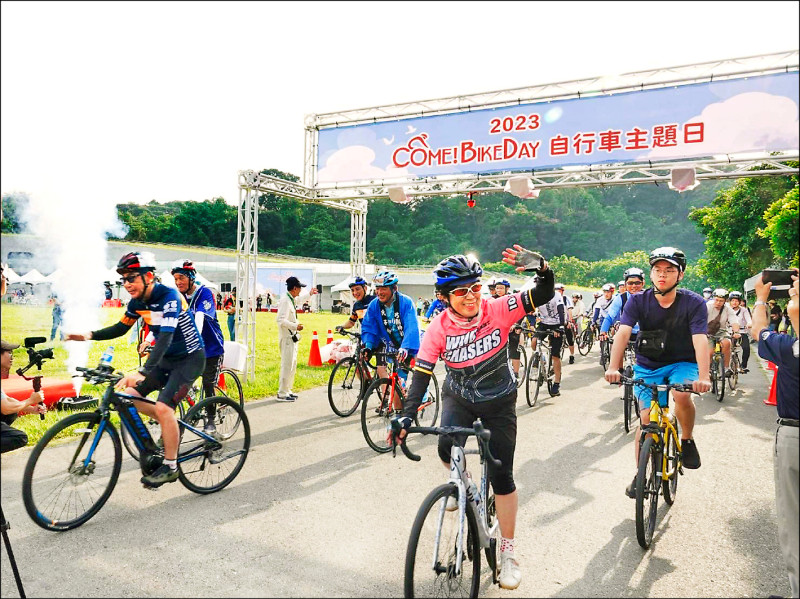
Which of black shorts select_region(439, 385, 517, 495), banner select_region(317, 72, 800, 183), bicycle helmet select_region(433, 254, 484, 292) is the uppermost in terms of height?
banner select_region(317, 72, 800, 183)

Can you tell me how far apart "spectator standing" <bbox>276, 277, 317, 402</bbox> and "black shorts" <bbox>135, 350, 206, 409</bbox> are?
395 cm

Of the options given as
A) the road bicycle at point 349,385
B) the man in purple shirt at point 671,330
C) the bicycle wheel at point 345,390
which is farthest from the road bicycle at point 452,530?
the bicycle wheel at point 345,390

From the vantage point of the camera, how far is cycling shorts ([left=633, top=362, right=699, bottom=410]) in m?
4.53

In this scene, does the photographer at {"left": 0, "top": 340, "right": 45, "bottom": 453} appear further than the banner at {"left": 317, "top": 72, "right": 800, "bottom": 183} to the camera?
No

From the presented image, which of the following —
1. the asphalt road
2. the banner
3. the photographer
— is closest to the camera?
the photographer

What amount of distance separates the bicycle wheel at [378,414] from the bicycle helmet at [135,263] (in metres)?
2.85

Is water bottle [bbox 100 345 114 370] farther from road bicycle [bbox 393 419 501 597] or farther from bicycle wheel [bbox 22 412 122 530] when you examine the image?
road bicycle [bbox 393 419 501 597]

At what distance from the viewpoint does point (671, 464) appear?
467 centimetres

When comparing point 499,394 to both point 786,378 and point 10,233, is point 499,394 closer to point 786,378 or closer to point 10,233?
point 786,378

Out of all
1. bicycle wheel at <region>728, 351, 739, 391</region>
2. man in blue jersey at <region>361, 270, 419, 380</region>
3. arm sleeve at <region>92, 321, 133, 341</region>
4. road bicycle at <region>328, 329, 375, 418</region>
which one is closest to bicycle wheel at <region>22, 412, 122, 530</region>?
arm sleeve at <region>92, 321, 133, 341</region>

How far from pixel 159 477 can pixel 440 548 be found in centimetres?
283

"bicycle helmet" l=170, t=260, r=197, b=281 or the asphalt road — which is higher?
"bicycle helmet" l=170, t=260, r=197, b=281

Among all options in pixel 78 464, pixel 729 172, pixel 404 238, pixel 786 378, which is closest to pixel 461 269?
pixel 786 378

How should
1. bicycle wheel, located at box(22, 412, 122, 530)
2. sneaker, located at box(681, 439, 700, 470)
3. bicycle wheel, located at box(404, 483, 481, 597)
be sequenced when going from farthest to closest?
sneaker, located at box(681, 439, 700, 470)
bicycle wheel, located at box(22, 412, 122, 530)
bicycle wheel, located at box(404, 483, 481, 597)
